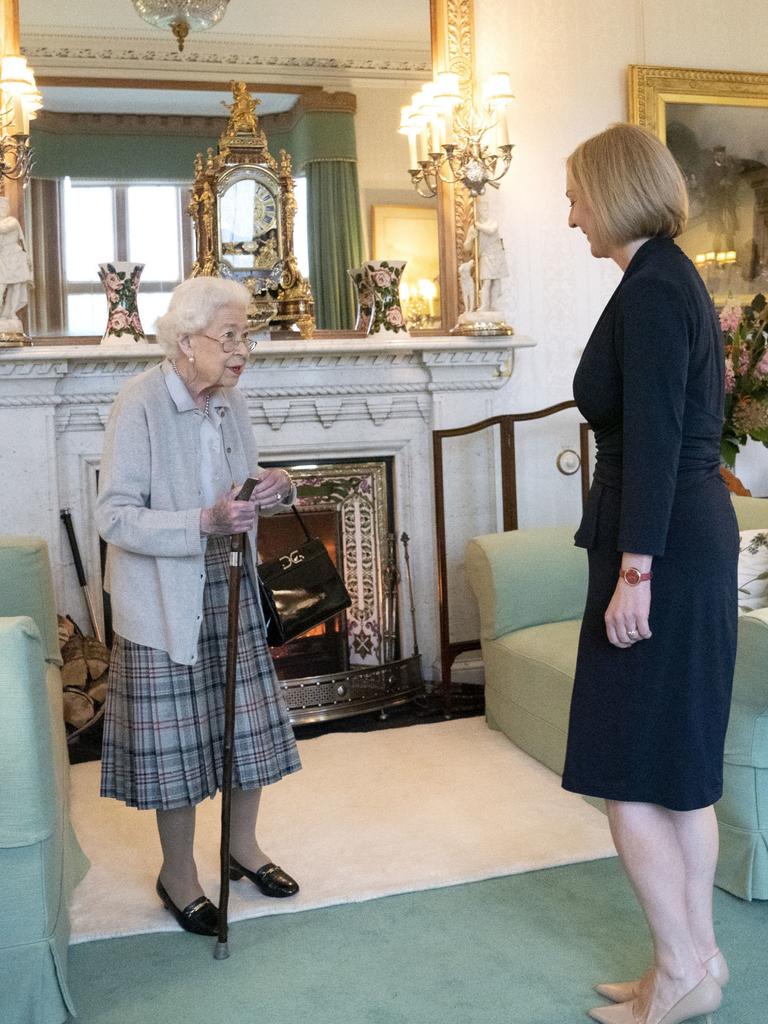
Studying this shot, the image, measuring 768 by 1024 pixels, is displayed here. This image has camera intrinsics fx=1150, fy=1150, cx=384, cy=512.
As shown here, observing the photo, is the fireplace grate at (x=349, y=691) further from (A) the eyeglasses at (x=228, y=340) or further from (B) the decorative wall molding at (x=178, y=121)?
(B) the decorative wall molding at (x=178, y=121)

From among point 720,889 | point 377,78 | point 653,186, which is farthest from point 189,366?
point 377,78

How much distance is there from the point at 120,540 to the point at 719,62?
3.72 metres

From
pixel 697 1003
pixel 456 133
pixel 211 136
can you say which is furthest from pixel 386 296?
pixel 697 1003

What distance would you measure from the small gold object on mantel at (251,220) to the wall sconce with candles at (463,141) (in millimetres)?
520

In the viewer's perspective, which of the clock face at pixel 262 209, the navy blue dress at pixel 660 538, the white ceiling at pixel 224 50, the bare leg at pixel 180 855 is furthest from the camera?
the clock face at pixel 262 209

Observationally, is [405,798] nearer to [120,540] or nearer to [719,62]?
[120,540]

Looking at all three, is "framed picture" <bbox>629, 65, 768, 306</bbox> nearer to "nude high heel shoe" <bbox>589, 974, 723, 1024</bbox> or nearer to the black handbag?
the black handbag

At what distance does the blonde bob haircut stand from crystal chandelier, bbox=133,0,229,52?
2862 mm

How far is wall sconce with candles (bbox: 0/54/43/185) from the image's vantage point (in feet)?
13.0

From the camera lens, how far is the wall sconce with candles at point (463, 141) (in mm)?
4297

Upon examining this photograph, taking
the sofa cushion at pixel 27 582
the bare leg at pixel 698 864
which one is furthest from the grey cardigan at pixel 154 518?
the bare leg at pixel 698 864

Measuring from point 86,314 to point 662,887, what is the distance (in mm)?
3129

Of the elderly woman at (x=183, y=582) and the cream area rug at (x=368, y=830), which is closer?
the elderly woman at (x=183, y=582)

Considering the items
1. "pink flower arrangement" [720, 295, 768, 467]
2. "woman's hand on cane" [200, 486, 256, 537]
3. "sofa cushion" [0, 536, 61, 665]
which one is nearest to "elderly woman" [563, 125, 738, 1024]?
"woman's hand on cane" [200, 486, 256, 537]
